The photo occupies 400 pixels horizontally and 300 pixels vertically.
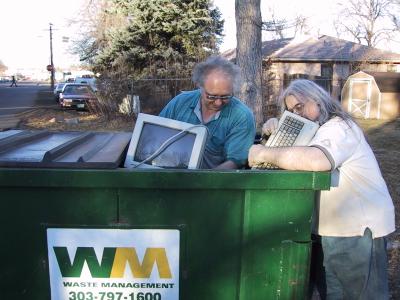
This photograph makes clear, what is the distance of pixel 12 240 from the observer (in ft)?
6.28

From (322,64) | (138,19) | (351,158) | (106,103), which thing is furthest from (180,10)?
(351,158)

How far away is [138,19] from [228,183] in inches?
681

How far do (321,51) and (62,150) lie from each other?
95.8ft

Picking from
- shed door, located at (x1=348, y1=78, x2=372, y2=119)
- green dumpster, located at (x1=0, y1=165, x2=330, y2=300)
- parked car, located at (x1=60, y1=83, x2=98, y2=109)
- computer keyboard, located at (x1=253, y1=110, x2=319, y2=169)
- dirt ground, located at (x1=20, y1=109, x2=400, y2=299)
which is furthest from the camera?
parked car, located at (x1=60, y1=83, x2=98, y2=109)

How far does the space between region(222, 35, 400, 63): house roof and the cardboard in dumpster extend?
24565 mm

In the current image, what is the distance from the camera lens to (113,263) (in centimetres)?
192

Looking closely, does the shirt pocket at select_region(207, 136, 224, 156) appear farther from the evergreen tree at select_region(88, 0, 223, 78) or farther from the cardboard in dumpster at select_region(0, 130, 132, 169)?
the evergreen tree at select_region(88, 0, 223, 78)

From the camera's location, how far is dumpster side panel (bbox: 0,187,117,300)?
188 centimetres

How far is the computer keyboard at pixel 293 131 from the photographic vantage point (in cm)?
232

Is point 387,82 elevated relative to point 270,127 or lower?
elevated

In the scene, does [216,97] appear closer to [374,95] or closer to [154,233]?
[154,233]

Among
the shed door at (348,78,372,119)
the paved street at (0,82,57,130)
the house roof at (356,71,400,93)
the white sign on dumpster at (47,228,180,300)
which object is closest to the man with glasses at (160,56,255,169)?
the white sign on dumpster at (47,228,180,300)

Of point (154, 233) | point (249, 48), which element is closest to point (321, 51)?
point (249, 48)

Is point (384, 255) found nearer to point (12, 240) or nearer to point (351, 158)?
point (351, 158)
